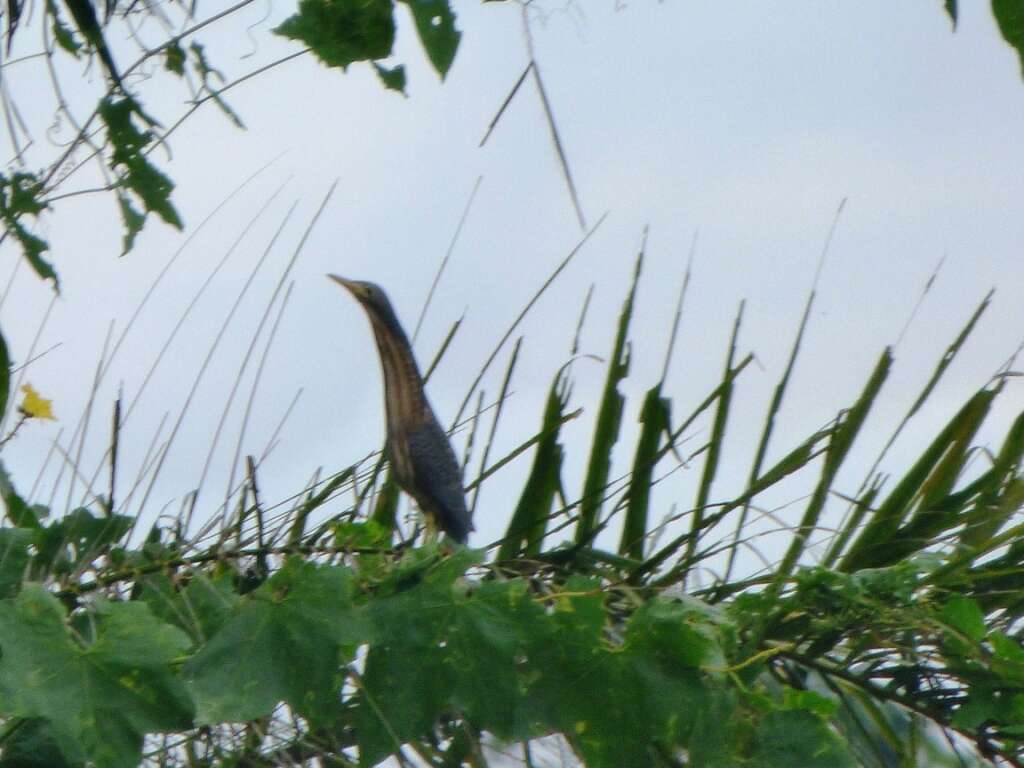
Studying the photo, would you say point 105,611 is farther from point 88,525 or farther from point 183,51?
point 183,51

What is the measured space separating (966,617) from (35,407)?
55.8 inches

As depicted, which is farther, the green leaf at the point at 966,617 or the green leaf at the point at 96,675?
the green leaf at the point at 966,617

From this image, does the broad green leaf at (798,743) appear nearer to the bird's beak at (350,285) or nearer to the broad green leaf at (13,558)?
the broad green leaf at (13,558)

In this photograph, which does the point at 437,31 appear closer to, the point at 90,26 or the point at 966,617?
the point at 90,26

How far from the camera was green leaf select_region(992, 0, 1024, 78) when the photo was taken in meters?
1.09

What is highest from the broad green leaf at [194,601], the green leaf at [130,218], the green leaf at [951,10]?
the green leaf at [130,218]

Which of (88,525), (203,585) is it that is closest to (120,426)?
(88,525)

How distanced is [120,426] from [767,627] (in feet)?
3.14

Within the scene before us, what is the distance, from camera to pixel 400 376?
3709 mm

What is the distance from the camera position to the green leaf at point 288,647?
4.78ft

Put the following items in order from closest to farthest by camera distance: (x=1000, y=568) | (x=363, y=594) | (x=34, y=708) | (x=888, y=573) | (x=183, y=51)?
1. (x=34, y=708)
2. (x=363, y=594)
3. (x=888, y=573)
4. (x=183, y=51)
5. (x=1000, y=568)

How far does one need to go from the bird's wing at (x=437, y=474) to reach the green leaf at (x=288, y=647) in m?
1.80

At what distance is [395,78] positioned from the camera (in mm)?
1613

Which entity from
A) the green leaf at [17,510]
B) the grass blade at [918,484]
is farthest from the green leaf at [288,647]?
the grass blade at [918,484]
